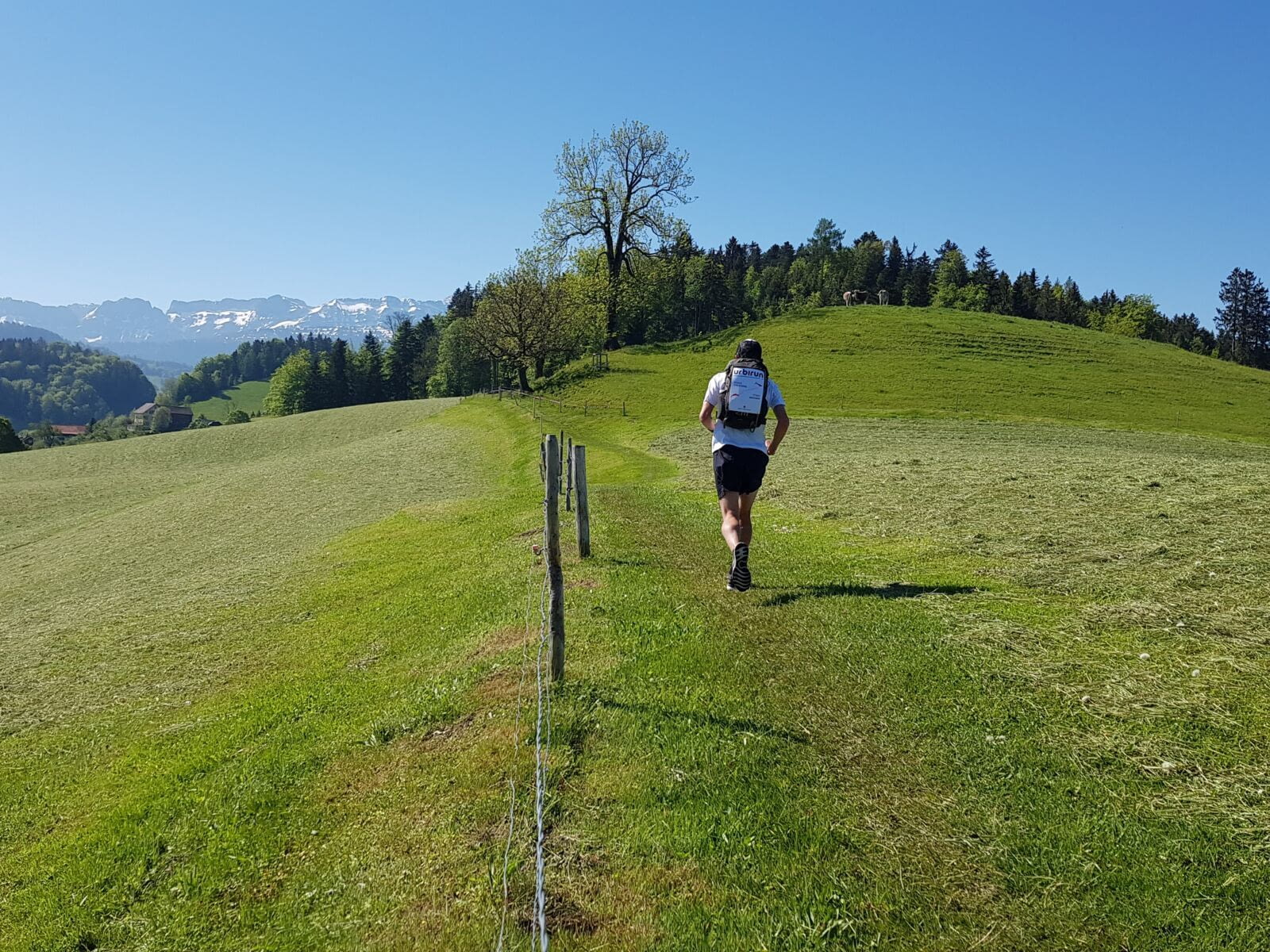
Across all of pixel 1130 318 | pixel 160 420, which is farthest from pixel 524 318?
pixel 160 420

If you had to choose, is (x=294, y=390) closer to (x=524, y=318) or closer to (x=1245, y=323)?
(x=524, y=318)

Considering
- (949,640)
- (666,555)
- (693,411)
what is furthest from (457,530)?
(693,411)

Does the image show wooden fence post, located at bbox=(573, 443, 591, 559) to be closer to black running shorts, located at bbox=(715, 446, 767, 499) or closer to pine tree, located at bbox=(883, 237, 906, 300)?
black running shorts, located at bbox=(715, 446, 767, 499)

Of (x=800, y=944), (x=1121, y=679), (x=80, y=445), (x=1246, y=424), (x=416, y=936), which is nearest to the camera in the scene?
(x=800, y=944)

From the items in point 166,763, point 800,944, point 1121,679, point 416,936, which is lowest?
point 166,763

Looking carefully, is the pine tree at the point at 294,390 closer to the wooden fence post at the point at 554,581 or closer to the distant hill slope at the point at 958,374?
the distant hill slope at the point at 958,374

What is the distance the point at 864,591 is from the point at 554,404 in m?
55.3

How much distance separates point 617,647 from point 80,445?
6930 centimetres

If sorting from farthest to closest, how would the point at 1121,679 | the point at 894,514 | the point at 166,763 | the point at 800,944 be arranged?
1. the point at 894,514
2. the point at 166,763
3. the point at 1121,679
4. the point at 800,944

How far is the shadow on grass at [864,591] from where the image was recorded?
11141mm

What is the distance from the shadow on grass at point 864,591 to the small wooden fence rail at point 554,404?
4615 cm

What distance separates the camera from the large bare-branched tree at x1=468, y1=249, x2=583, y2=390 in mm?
73875

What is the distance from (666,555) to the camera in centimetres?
1500

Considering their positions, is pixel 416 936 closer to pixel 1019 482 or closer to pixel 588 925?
pixel 588 925
